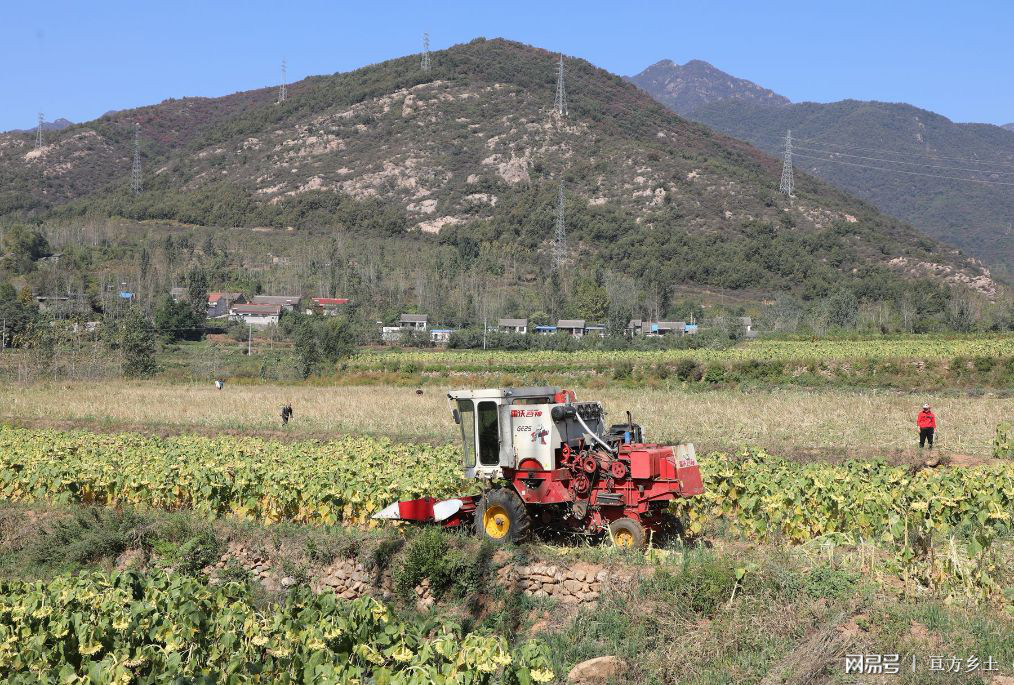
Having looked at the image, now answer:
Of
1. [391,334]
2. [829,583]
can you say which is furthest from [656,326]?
[829,583]

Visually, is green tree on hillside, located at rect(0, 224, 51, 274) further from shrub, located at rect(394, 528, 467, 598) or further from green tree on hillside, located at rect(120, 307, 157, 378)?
shrub, located at rect(394, 528, 467, 598)

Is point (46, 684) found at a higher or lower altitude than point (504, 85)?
lower

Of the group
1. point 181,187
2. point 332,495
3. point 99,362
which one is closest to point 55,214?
point 181,187

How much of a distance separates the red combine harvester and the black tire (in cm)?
2

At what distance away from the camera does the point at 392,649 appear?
8.94m

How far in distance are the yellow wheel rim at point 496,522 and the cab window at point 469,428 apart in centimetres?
91

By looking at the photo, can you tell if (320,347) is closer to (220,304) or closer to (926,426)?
(926,426)

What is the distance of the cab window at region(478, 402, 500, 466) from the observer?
47.5 feet

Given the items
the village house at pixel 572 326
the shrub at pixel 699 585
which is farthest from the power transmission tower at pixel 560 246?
the shrub at pixel 699 585

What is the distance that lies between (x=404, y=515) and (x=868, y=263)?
132 m

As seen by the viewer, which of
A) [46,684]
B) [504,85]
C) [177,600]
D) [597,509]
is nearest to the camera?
[46,684]

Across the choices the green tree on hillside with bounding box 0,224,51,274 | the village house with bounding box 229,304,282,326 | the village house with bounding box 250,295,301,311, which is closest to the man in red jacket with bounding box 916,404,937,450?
the village house with bounding box 229,304,282,326

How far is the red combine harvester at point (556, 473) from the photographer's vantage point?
1355 centimetres

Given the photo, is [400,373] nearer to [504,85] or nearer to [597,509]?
[597,509]
